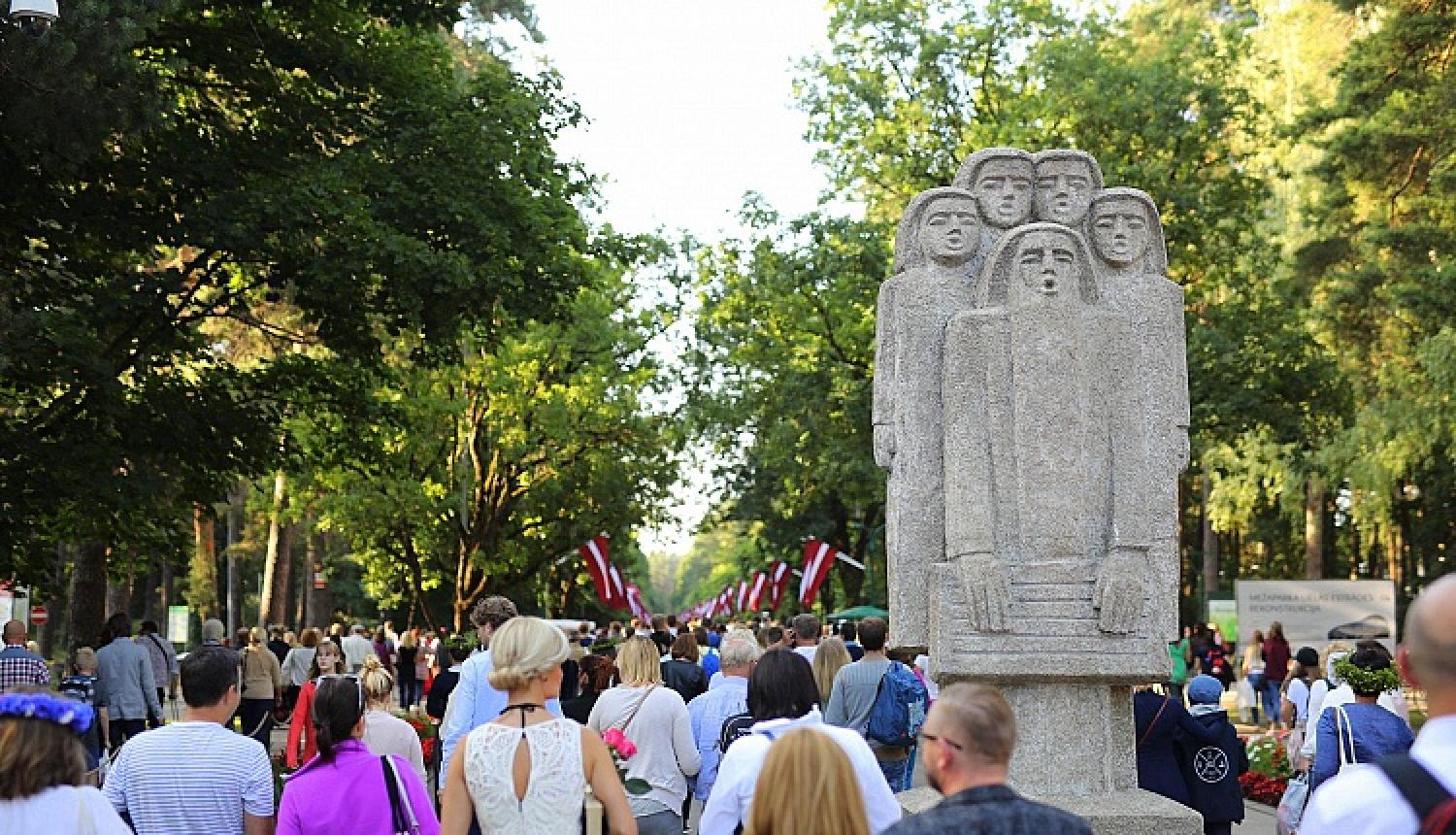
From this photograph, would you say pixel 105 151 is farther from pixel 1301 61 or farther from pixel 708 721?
pixel 1301 61

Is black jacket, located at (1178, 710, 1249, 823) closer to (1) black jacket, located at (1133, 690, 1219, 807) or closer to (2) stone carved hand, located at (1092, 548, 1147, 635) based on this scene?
(1) black jacket, located at (1133, 690, 1219, 807)

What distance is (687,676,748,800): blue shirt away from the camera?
11016mm

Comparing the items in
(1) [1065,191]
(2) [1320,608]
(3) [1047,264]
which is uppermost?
(1) [1065,191]

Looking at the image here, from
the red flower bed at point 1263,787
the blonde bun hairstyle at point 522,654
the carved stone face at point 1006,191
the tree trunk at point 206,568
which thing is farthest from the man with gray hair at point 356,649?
the blonde bun hairstyle at point 522,654

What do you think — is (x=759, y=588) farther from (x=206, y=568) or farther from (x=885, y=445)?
(x=885, y=445)

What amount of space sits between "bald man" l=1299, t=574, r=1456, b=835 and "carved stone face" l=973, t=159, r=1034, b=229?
689cm

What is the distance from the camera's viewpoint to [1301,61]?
40719 mm

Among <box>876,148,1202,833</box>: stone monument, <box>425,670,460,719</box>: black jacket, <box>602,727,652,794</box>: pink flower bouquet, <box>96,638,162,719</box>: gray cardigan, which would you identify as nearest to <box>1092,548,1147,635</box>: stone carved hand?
<box>876,148,1202,833</box>: stone monument

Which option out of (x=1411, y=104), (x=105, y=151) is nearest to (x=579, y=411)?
(x=1411, y=104)

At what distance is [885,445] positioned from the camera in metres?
10.6

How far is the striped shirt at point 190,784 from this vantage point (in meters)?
6.87

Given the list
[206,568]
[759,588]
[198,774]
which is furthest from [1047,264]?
[759,588]

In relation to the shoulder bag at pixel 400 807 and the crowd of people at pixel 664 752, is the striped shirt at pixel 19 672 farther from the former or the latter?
the shoulder bag at pixel 400 807

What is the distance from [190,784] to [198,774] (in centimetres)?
4
